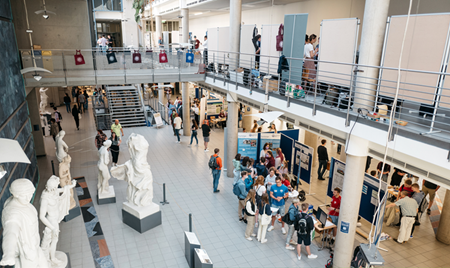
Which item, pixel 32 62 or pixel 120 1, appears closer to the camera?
pixel 32 62

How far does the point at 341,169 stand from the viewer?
9.37 m

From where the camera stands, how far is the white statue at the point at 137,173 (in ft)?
27.3

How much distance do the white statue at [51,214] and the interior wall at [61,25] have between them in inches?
426

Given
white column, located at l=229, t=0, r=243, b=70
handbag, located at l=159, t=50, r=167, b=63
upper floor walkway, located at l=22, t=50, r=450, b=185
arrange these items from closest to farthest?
1. upper floor walkway, located at l=22, t=50, r=450, b=185
2. white column, located at l=229, t=0, r=243, b=70
3. handbag, located at l=159, t=50, r=167, b=63

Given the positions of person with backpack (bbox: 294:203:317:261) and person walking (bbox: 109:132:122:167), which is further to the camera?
person walking (bbox: 109:132:122:167)

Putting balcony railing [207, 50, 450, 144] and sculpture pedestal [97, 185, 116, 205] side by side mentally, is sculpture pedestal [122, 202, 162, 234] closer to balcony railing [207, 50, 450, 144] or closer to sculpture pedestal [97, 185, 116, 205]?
sculpture pedestal [97, 185, 116, 205]

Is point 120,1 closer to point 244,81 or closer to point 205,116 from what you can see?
point 205,116

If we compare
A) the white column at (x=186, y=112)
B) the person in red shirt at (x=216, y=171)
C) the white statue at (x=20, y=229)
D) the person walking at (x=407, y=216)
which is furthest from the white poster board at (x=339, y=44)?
the white column at (x=186, y=112)

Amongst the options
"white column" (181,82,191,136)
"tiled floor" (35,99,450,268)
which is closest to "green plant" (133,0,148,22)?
"white column" (181,82,191,136)

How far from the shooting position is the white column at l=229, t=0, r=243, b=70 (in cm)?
1141

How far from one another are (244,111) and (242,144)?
7.62 m

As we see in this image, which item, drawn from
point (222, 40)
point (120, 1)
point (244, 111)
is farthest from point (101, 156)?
point (120, 1)

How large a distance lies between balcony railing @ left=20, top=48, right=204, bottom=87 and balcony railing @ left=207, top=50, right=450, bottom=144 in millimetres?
2166

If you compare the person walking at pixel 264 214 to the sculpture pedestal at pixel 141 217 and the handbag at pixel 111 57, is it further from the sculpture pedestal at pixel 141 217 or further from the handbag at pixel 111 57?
the handbag at pixel 111 57
